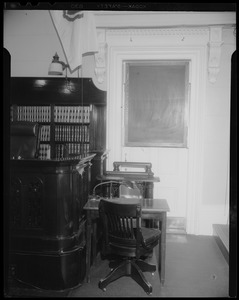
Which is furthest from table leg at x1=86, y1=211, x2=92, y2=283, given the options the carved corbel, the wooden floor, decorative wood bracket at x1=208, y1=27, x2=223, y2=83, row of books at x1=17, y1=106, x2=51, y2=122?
decorative wood bracket at x1=208, y1=27, x2=223, y2=83

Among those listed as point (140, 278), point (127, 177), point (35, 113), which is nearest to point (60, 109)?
point (35, 113)

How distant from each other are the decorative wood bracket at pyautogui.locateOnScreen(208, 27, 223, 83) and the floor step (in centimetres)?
230

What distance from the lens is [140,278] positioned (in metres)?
2.87

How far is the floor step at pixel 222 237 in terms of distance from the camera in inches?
145

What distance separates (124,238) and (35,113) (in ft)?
9.72

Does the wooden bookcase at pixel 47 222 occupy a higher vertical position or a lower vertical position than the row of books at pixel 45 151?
lower

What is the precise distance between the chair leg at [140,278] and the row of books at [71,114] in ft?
8.43

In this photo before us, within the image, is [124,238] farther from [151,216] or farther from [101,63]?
[101,63]

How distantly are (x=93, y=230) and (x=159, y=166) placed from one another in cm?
196

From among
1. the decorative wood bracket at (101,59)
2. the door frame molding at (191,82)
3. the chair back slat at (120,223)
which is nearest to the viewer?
the chair back slat at (120,223)

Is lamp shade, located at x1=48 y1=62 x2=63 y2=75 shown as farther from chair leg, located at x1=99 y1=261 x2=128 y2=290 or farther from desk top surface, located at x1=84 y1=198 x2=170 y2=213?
chair leg, located at x1=99 y1=261 x2=128 y2=290

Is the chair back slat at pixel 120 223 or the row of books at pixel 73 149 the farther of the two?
Result: the row of books at pixel 73 149

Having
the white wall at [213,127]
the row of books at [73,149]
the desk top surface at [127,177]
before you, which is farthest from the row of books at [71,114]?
the desk top surface at [127,177]

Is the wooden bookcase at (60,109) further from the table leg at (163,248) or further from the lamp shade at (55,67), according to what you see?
the table leg at (163,248)
